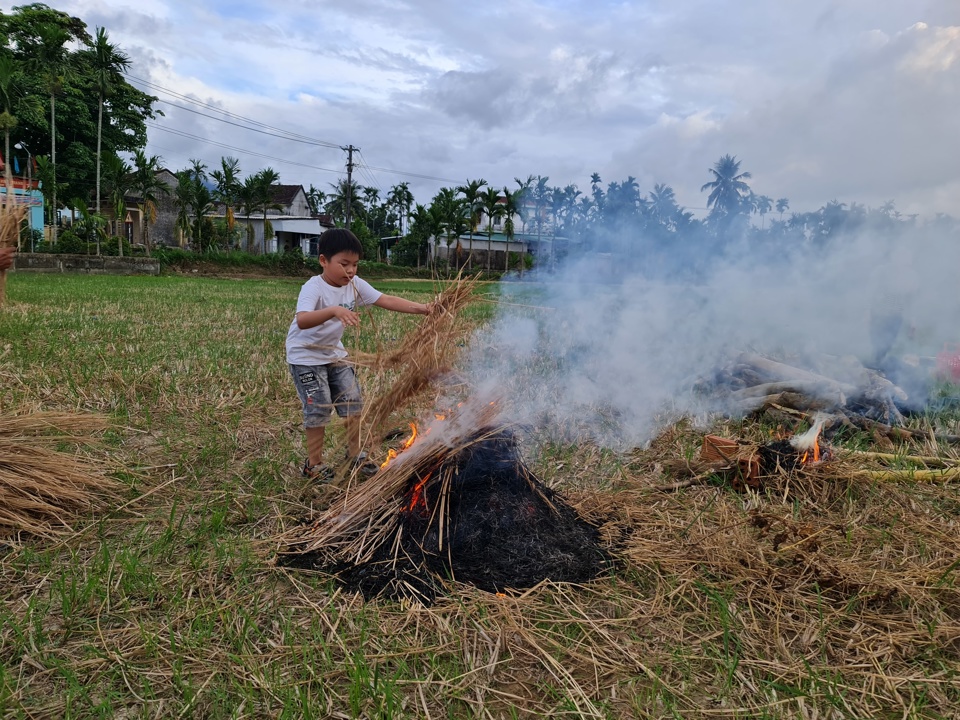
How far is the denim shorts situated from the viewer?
4031 millimetres

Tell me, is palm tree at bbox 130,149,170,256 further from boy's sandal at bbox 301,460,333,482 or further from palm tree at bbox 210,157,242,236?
boy's sandal at bbox 301,460,333,482

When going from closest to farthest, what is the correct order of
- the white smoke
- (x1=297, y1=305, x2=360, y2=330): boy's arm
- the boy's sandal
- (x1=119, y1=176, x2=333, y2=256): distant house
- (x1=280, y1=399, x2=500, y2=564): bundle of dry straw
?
(x1=280, y1=399, x2=500, y2=564): bundle of dry straw
(x1=297, y1=305, x2=360, y2=330): boy's arm
the boy's sandal
the white smoke
(x1=119, y1=176, x2=333, y2=256): distant house

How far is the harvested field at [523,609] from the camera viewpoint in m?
2.19

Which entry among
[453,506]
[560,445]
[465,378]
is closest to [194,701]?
[453,506]

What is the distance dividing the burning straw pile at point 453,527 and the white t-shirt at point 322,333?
1020 mm

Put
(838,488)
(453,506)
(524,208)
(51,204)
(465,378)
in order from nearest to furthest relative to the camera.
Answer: (453,506) → (465,378) → (838,488) → (524,208) → (51,204)

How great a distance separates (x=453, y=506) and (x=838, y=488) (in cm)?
272

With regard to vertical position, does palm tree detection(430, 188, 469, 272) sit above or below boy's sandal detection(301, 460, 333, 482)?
above

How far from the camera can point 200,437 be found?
4.98 m

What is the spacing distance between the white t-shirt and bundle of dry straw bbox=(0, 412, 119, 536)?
1393mm

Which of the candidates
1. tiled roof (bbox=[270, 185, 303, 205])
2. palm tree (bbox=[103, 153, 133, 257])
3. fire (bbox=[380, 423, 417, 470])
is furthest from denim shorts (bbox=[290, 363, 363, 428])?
tiled roof (bbox=[270, 185, 303, 205])

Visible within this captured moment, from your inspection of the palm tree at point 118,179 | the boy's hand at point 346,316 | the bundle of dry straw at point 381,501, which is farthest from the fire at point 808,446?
the palm tree at point 118,179

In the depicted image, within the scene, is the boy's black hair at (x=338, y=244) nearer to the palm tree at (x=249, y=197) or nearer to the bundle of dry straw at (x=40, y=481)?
the bundle of dry straw at (x=40, y=481)

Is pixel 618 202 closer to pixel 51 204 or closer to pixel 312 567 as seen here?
pixel 312 567
